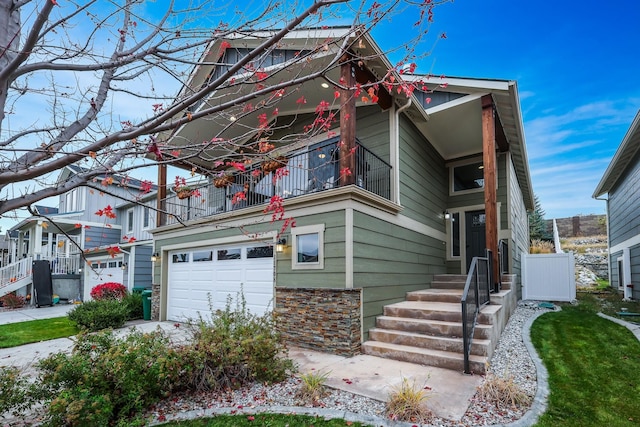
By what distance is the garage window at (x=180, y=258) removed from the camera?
9.73m

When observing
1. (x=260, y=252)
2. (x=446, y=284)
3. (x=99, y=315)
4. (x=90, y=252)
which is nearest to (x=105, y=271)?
(x=90, y=252)

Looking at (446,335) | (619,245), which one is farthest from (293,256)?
(619,245)

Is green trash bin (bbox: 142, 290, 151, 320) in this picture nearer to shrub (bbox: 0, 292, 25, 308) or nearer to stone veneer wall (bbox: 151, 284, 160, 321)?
stone veneer wall (bbox: 151, 284, 160, 321)

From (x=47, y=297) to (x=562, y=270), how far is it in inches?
775

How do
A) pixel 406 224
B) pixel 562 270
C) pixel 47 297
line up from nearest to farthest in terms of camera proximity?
pixel 406 224, pixel 562 270, pixel 47 297

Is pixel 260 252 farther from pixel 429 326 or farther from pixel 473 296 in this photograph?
pixel 473 296

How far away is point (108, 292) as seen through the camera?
11.5m

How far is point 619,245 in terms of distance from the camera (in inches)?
523

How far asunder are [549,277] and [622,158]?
481 cm

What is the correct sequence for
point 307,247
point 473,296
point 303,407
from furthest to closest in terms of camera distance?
point 307,247 < point 473,296 < point 303,407

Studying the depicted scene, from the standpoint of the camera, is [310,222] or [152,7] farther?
[310,222]

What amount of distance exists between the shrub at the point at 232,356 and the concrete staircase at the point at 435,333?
6.33ft

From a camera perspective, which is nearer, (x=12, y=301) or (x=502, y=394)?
(x=502, y=394)

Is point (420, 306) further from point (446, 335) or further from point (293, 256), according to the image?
point (293, 256)
